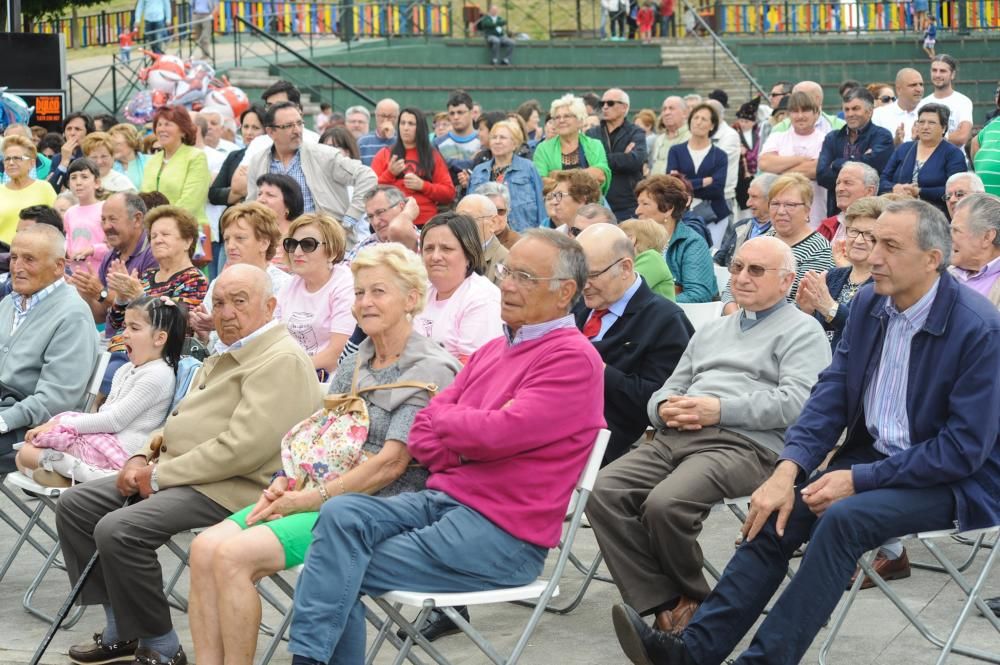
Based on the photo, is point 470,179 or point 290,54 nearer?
point 470,179

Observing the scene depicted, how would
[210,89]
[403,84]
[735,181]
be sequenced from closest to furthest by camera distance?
1. [735,181]
2. [210,89]
3. [403,84]

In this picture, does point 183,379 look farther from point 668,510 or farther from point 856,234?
point 856,234

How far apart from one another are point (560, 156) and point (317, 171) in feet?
7.01

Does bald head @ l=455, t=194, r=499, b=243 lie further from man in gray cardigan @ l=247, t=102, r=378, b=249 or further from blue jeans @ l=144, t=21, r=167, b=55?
blue jeans @ l=144, t=21, r=167, b=55

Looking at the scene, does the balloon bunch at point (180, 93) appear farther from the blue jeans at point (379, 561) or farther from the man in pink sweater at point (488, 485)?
the blue jeans at point (379, 561)

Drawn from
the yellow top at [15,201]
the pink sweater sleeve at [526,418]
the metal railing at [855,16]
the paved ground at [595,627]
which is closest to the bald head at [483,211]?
the paved ground at [595,627]

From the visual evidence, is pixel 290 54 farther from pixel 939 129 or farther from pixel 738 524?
pixel 738 524

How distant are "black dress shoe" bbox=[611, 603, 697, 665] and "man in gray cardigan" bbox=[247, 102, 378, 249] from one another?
495 cm

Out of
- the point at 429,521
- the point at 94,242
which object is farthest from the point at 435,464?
the point at 94,242

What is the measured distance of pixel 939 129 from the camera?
908 cm

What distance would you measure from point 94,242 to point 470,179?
287cm

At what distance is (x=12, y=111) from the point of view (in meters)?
13.5

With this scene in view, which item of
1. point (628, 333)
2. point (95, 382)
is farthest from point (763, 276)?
point (95, 382)

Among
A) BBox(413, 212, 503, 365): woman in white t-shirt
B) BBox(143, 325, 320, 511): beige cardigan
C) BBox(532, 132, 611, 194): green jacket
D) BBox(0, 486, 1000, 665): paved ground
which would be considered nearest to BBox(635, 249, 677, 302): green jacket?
BBox(413, 212, 503, 365): woman in white t-shirt
